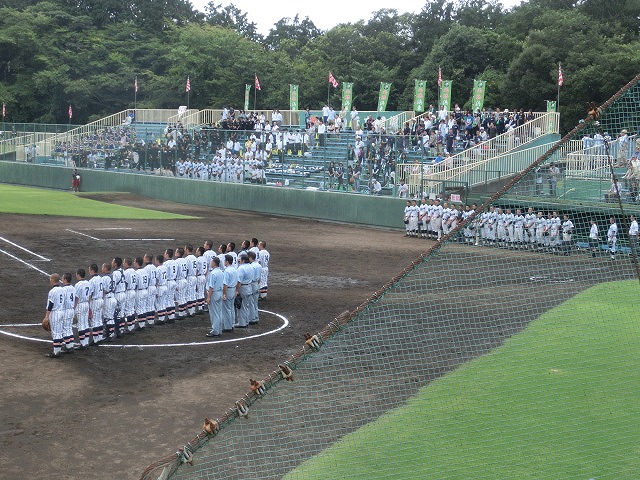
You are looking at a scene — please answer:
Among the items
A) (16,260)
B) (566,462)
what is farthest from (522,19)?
(566,462)

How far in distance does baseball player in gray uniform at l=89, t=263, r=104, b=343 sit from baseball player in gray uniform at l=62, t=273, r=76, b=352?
0.55 m

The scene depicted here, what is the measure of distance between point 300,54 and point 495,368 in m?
68.3

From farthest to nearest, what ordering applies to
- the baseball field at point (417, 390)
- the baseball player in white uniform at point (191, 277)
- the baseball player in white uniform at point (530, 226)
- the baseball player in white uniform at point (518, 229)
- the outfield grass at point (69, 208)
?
the outfield grass at point (69, 208) < the baseball player in white uniform at point (191, 277) < the baseball player in white uniform at point (530, 226) < the baseball player in white uniform at point (518, 229) < the baseball field at point (417, 390)

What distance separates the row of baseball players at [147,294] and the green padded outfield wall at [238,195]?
17.6 meters

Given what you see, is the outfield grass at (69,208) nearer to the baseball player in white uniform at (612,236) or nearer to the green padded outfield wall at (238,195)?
the green padded outfield wall at (238,195)

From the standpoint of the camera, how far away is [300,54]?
250ft

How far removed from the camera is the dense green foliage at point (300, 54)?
4600 centimetres

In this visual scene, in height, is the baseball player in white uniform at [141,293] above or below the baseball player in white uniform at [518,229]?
below

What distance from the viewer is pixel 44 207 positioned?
122 feet

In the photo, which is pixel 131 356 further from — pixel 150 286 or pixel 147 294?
pixel 150 286

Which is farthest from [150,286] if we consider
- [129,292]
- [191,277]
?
[191,277]

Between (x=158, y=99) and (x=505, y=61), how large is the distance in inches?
1190

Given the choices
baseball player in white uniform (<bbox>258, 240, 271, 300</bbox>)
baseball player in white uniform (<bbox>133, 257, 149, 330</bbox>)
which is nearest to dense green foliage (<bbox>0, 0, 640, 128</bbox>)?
baseball player in white uniform (<bbox>258, 240, 271, 300</bbox>)

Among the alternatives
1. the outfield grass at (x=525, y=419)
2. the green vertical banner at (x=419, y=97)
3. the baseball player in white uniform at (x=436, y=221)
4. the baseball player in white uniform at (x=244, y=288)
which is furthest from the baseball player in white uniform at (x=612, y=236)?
the green vertical banner at (x=419, y=97)
